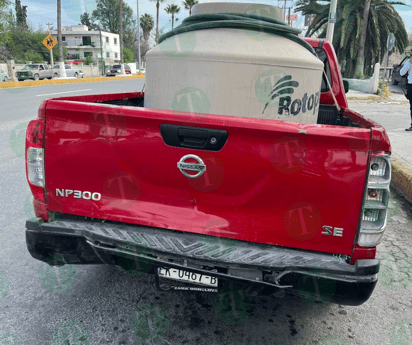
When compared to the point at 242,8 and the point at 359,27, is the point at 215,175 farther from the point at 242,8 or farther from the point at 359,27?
the point at 359,27

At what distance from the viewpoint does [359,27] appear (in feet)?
85.6

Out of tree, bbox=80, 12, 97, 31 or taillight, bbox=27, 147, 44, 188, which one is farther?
tree, bbox=80, 12, 97, 31

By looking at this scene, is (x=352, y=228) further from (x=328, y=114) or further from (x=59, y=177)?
(x=328, y=114)

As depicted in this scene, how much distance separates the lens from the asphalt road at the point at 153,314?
245cm

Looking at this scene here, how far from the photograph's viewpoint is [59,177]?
91.5 inches

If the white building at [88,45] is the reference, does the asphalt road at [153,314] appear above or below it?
below

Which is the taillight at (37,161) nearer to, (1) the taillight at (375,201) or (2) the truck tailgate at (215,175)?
Result: (2) the truck tailgate at (215,175)

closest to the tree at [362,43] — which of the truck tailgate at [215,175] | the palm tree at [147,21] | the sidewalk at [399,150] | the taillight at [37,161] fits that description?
the sidewalk at [399,150]

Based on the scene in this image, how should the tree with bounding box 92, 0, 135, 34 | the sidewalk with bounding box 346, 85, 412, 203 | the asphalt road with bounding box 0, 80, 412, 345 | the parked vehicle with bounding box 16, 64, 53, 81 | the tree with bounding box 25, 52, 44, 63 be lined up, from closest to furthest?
1. the asphalt road with bounding box 0, 80, 412, 345
2. the sidewalk with bounding box 346, 85, 412, 203
3. the parked vehicle with bounding box 16, 64, 53, 81
4. the tree with bounding box 25, 52, 44, 63
5. the tree with bounding box 92, 0, 135, 34

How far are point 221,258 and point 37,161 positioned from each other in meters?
1.21

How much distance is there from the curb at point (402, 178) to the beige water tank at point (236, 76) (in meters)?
3.37

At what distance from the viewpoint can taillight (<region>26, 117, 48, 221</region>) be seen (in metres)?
2.27

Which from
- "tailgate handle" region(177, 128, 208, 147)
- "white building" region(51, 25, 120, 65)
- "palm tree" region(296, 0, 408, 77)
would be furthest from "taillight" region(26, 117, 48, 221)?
"white building" region(51, 25, 120, 65)

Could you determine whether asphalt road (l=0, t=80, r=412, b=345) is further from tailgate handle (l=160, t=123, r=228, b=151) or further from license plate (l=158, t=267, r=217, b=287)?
tailgate handle (l=160, t=123, r=228, b=151)
